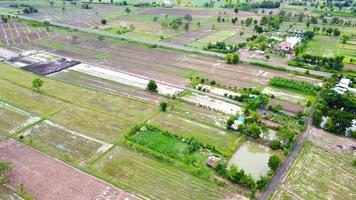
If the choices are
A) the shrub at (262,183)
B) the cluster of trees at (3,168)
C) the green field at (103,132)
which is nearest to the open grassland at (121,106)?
A: the green field at (103,132)

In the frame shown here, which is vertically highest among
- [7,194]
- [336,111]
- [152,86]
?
[152,86]

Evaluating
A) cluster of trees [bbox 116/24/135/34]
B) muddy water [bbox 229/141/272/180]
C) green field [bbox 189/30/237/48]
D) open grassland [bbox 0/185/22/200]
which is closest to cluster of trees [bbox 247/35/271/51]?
green field [bbox 189/30/237/48]

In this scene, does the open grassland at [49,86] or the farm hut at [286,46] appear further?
the farm hut at [286,46]

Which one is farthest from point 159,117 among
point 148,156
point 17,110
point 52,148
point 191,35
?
point 191,35

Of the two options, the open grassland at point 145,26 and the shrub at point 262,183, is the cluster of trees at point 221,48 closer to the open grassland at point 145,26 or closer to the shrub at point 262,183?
the open grassland at point 145,26

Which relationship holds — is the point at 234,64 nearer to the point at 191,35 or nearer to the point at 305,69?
the point at 305,69

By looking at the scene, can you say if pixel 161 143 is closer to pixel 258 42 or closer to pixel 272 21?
pixel 258 42

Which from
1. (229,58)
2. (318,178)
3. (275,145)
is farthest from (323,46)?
(318,178)
